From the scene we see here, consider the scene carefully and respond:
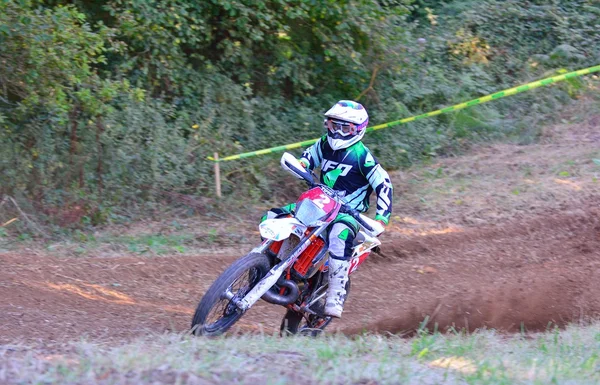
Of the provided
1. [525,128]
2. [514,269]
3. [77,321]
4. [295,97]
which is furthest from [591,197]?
[77,321]

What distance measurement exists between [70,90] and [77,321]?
13.8 feet

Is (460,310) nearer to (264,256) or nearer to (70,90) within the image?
(264,256)

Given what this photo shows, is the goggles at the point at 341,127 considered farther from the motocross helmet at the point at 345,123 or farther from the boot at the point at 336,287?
the boot at the point at 336,287

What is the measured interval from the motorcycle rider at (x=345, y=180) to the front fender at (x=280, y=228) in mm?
286

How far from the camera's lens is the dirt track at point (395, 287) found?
6.73 m

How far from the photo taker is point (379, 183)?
251 inches

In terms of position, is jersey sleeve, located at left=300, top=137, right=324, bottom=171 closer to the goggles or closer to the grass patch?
the goggles

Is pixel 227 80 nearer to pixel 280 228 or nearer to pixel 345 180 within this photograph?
pixel 345 180

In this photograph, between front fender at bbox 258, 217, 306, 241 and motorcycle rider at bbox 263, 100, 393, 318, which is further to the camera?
motorcycle rider at bbox 263, 100, 393, 318

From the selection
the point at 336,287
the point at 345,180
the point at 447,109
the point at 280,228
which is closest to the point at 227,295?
the point at 280,228

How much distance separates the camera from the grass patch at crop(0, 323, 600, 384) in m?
3.93

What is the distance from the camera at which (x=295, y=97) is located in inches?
539

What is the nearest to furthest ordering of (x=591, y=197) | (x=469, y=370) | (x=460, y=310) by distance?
(x=469, y=370) → (x=460, y=310) → (x=591, y=197)

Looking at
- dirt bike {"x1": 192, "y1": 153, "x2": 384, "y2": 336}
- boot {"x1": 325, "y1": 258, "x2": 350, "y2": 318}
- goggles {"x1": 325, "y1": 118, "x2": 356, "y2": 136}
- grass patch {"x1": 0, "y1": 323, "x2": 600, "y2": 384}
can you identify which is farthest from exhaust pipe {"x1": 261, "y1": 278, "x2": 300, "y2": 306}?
goggles {"x1": 325, "y1": 118, "x2": 356, "y2": 136}
